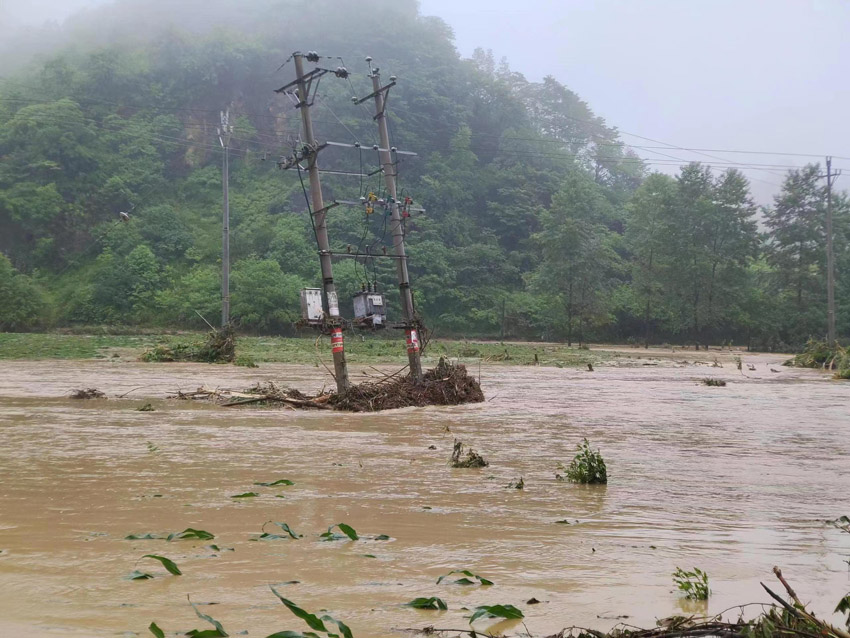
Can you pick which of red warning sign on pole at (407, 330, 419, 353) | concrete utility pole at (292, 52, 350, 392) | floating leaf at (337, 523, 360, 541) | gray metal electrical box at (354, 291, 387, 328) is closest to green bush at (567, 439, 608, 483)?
floating leaf at (337, 523, 360, 541)

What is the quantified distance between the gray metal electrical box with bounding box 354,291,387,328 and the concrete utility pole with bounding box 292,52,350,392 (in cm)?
83

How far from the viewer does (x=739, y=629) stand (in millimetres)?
2936

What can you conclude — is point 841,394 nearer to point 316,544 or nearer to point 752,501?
point 752,501

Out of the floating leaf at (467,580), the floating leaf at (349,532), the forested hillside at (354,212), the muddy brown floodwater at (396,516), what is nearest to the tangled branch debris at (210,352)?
the muddy brown floodwater at (396,516)

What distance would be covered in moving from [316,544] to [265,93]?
278 feet

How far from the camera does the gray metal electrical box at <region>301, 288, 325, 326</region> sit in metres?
14.6

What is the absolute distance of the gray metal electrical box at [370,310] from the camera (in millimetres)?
15594

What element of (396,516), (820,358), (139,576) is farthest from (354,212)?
(139,576)

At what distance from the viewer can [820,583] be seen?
154 inches

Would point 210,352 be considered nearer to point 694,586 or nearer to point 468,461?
point 468,461

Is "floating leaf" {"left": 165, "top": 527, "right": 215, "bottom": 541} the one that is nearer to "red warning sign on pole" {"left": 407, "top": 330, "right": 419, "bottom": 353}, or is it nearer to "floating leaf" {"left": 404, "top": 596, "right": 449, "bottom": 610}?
"floating leaf" {"left": 404, "top": 596, "right": 449, "bottom": 610}

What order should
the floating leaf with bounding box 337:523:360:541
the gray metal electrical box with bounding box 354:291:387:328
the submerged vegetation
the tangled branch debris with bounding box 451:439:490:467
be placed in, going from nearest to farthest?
the floating leaf with bounding box 337:523:360:541 → the tangled branch debris with bounding box 451:439:490:467 → the gray metal electrical box with bounding box 354:291:387:328 → the submerged vegetation

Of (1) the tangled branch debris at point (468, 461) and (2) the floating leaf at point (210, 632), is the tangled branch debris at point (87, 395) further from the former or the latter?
(2) the floating leaf at point (210, 632)

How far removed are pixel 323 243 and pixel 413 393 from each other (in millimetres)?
3201
